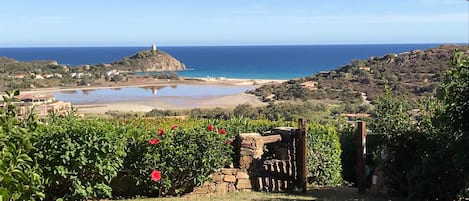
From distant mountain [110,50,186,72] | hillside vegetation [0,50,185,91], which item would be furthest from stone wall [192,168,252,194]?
distant mountain [110,50,186,72]

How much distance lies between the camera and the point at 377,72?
3139 centimetres

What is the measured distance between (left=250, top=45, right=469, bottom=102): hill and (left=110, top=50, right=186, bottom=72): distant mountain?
4452 centimetres

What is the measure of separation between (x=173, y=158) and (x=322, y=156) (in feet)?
10.4

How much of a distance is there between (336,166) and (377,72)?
22152 mm

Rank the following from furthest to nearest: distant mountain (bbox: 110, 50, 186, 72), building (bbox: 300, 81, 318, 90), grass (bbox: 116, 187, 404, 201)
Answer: distant mountain (bbox: 110, 50, 186, 72)
building (bbox: 300, 81, 318, 90)
grass (bbox: 116, 187, 404, 201)

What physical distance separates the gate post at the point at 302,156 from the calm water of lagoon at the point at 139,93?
3215 cm

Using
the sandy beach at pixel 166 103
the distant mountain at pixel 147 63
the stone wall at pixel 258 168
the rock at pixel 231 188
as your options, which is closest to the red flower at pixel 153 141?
the stone wall at pixel 258 168

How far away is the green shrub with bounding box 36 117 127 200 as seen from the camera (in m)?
6.98

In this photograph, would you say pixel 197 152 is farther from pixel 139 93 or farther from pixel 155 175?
pixel 139 93

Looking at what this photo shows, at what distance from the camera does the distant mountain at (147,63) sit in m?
78.6

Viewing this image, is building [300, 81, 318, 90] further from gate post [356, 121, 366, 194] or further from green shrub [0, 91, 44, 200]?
green shrub [0, 91, 44, 200]

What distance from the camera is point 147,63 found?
83625 millimetres

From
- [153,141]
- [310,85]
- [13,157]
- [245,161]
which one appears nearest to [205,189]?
[245,161]

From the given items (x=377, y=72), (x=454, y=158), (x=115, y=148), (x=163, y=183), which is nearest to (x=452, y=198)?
(x=454, y=158)
